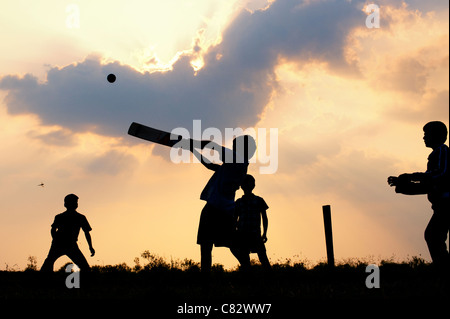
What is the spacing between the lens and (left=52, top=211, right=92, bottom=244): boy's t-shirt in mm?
10938

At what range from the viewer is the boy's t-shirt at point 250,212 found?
35.8 ft

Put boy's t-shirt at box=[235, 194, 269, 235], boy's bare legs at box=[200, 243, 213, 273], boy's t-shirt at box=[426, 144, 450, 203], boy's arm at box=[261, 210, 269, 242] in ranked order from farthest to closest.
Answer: boy's t-shirt at box=[235, 194, 269, 235], boy's arm at box=[261, 210, 269, 242], boy's bare legs at box=[200, 243, 213, 273], boy's t-shirt at box=[426, 144, 450, 203]

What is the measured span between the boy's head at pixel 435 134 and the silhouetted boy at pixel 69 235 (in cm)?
699

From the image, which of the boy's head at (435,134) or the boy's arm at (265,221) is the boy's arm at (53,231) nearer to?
the boy's arm at (265,221)

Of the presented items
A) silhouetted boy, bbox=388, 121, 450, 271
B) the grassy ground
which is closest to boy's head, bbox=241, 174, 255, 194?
the grassy ground

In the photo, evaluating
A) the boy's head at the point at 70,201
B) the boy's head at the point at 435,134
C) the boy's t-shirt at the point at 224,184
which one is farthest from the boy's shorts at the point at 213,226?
the boy's head at the point at 70,201

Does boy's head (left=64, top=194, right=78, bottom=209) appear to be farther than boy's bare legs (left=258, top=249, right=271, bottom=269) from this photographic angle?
Yes

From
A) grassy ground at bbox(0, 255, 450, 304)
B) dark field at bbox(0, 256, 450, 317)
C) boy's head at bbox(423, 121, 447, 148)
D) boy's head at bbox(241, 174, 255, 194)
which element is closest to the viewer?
dark field at bbox(0, 256, 450, 317)

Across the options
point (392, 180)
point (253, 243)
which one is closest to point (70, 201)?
point (253, 243)

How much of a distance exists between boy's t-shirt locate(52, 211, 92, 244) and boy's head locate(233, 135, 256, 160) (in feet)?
14.6

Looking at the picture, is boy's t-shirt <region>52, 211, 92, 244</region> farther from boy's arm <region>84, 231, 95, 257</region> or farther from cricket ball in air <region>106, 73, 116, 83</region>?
cricket ball in air <region>106, 73, 116, 83</region>

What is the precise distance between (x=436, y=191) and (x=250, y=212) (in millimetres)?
4873

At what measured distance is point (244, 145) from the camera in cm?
834
